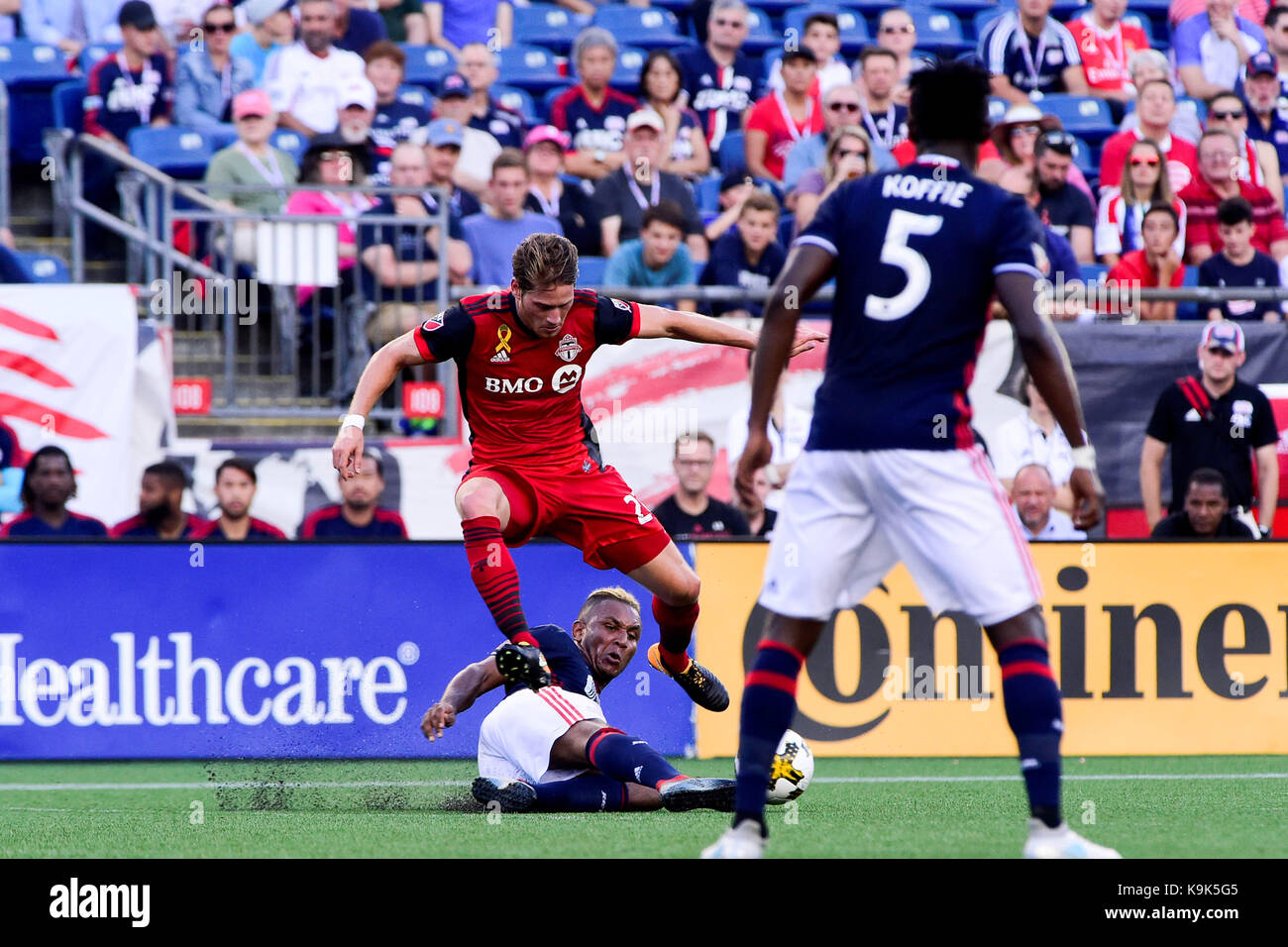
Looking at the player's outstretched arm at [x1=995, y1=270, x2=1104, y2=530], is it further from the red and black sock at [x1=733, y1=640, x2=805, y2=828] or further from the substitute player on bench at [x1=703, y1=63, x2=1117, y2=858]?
the red and black sock at [x1=733, y1=640, x2=805, y2=828]

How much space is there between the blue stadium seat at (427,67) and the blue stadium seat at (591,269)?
332 cm

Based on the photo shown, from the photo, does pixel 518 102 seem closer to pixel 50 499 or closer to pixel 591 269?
pixel 591 269

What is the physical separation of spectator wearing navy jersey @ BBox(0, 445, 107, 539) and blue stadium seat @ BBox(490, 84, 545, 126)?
521 cm

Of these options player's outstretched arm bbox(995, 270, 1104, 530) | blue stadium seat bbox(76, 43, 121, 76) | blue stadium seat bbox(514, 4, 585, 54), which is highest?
blue stadium seat bbox(514, 4, 585, 54)

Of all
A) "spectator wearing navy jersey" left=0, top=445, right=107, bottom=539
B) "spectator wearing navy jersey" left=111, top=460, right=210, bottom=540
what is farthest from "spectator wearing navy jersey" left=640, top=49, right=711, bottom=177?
"spectator wearing navy jersey" left=0, top=445, right=107, bottom=539

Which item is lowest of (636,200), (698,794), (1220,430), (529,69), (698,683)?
(698,794)

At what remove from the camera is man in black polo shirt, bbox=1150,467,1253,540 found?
445 inches

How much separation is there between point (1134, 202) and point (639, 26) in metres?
5.24

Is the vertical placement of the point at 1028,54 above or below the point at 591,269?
above

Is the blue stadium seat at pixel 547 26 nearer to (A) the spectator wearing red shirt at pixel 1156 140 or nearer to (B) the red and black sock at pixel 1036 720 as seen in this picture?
(A) the spectator wearing red shirt at pixel 1156 140

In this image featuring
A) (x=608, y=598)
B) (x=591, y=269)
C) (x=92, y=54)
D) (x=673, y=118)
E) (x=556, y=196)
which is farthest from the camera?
(x=673, y=118)

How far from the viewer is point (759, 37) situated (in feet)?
55.5

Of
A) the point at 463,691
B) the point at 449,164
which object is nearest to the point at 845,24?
the point at 449,164
